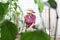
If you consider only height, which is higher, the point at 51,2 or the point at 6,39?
the point at 51,2

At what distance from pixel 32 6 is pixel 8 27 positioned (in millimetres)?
1176

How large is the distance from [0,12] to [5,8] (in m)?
0.02

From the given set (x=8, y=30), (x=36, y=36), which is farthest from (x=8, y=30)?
(x=36, y=36)

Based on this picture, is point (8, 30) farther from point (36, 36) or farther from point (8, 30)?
point (36, 36)

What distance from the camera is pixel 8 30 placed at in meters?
0.42

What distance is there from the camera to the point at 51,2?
427 millimetres

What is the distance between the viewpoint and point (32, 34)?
1.12 feet

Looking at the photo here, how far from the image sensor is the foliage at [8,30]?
1.36 feet

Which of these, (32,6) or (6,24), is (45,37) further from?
(32,6)

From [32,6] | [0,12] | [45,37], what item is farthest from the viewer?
[32,6]

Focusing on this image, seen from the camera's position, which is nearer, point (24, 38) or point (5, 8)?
point (24, 38)

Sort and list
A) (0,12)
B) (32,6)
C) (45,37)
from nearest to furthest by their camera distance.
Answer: (45,37), (0,12), (32,6)

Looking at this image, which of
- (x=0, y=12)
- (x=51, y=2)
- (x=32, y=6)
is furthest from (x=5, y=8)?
(x=32, y=6)

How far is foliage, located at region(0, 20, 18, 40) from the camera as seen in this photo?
1.36ft
